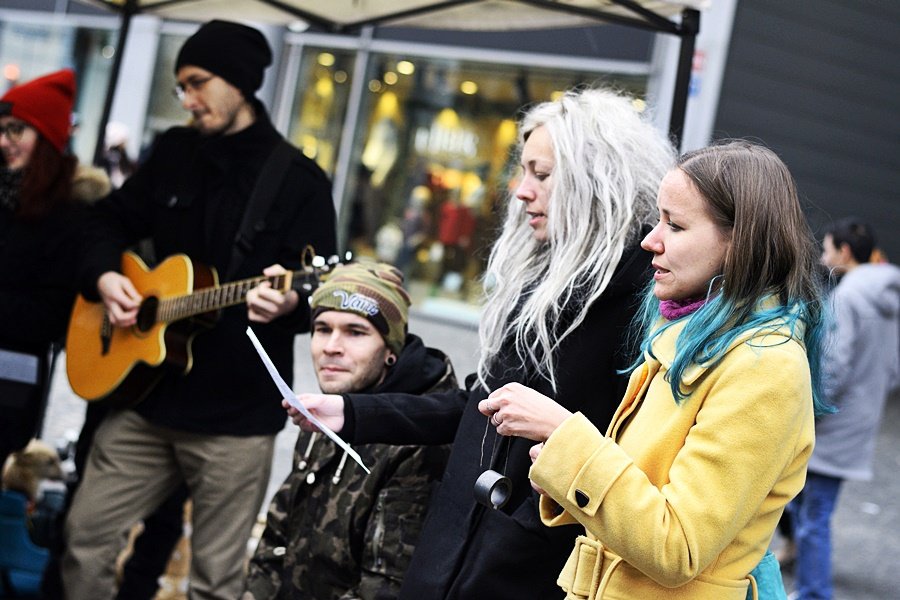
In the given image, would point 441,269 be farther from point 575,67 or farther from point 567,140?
point 567,140

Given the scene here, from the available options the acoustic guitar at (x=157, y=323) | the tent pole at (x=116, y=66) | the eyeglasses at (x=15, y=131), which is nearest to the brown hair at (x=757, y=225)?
the acoustic guitar at (x=157, y=323)

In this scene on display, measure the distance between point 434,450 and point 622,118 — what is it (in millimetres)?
957

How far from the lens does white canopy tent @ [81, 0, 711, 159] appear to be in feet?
11.3

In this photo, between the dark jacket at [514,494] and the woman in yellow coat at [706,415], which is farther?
the dark jacket at [514,494]

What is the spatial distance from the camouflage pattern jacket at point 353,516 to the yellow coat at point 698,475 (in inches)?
39.3

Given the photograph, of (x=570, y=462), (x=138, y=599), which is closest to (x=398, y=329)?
(x=570, y=462)

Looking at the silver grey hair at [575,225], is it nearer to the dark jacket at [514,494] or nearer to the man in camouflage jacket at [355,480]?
the dark jacket at [514,494]

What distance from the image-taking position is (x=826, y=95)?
11.5 metres

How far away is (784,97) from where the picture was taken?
11203 millimetres

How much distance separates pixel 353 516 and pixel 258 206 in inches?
46.1

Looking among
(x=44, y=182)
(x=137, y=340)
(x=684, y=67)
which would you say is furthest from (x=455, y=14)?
(x=137, y=340)

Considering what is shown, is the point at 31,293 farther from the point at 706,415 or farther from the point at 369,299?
the point at 706,415

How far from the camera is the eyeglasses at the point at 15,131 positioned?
13.0 feet

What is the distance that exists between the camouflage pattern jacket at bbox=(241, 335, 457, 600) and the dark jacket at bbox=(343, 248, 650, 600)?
12.9 inches
